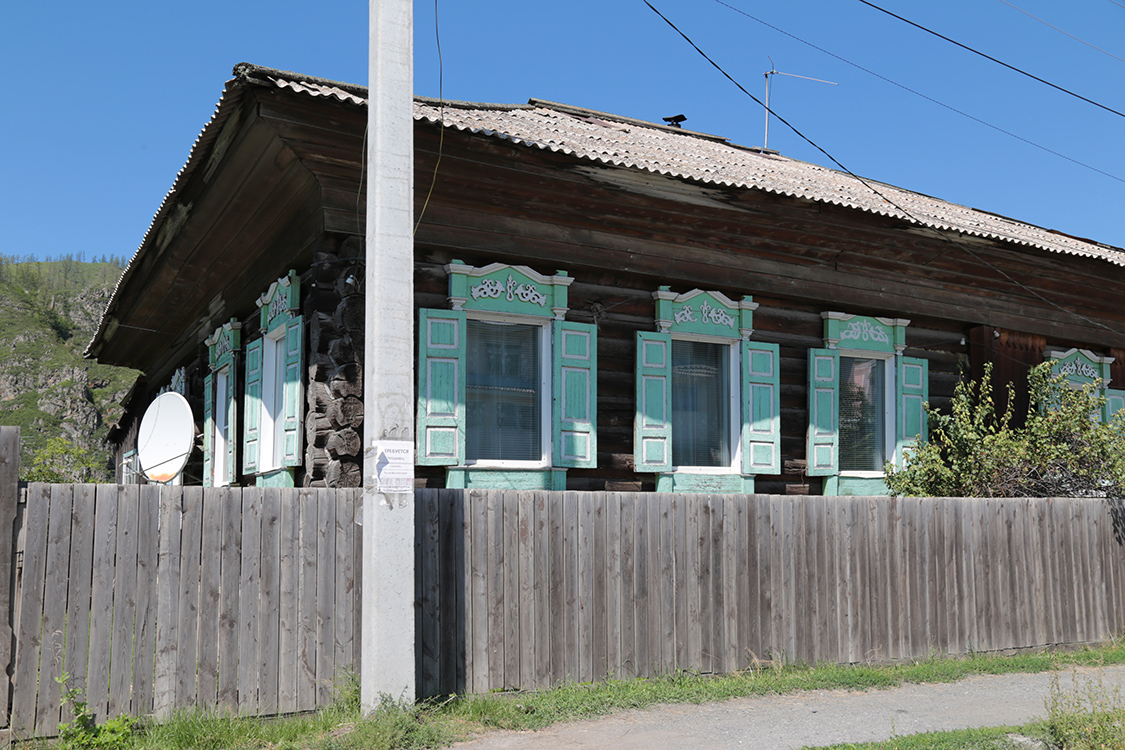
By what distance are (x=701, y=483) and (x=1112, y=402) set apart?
25.1ft

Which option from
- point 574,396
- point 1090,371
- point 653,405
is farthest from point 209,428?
point 1090,371

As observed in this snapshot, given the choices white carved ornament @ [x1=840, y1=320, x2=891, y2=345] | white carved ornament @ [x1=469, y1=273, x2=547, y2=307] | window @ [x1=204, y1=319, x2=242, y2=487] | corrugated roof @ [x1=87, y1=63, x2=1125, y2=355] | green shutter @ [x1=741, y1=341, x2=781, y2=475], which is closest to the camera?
corrugated roof @ [x1=87, y1=63, x2=1125, y2=355]

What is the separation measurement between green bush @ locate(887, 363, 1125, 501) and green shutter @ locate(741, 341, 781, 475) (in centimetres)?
154

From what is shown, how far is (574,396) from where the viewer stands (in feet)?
32.3

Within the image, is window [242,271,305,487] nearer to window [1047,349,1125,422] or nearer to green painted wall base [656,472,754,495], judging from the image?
green painted wall base [656,472,754,495]

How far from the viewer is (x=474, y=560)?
678cm

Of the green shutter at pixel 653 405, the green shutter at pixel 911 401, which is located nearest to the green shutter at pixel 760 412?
the green shutter at pixel 653 405

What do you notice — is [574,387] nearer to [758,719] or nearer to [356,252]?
[356,252]

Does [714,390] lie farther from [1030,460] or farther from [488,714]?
[488,714]

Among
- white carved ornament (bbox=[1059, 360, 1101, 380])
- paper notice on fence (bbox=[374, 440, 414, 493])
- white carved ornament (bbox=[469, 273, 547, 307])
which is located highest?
white carved ornament (bbox=[469, 273, 547, 307])

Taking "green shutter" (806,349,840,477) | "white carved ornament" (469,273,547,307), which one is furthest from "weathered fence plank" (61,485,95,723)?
"green shutter" (806,349,840,477)

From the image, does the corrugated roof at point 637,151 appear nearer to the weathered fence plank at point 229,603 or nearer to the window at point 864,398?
the window at point 864,398

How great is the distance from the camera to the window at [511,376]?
9219 millimetres

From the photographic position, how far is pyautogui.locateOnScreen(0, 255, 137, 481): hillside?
55.2 meters
